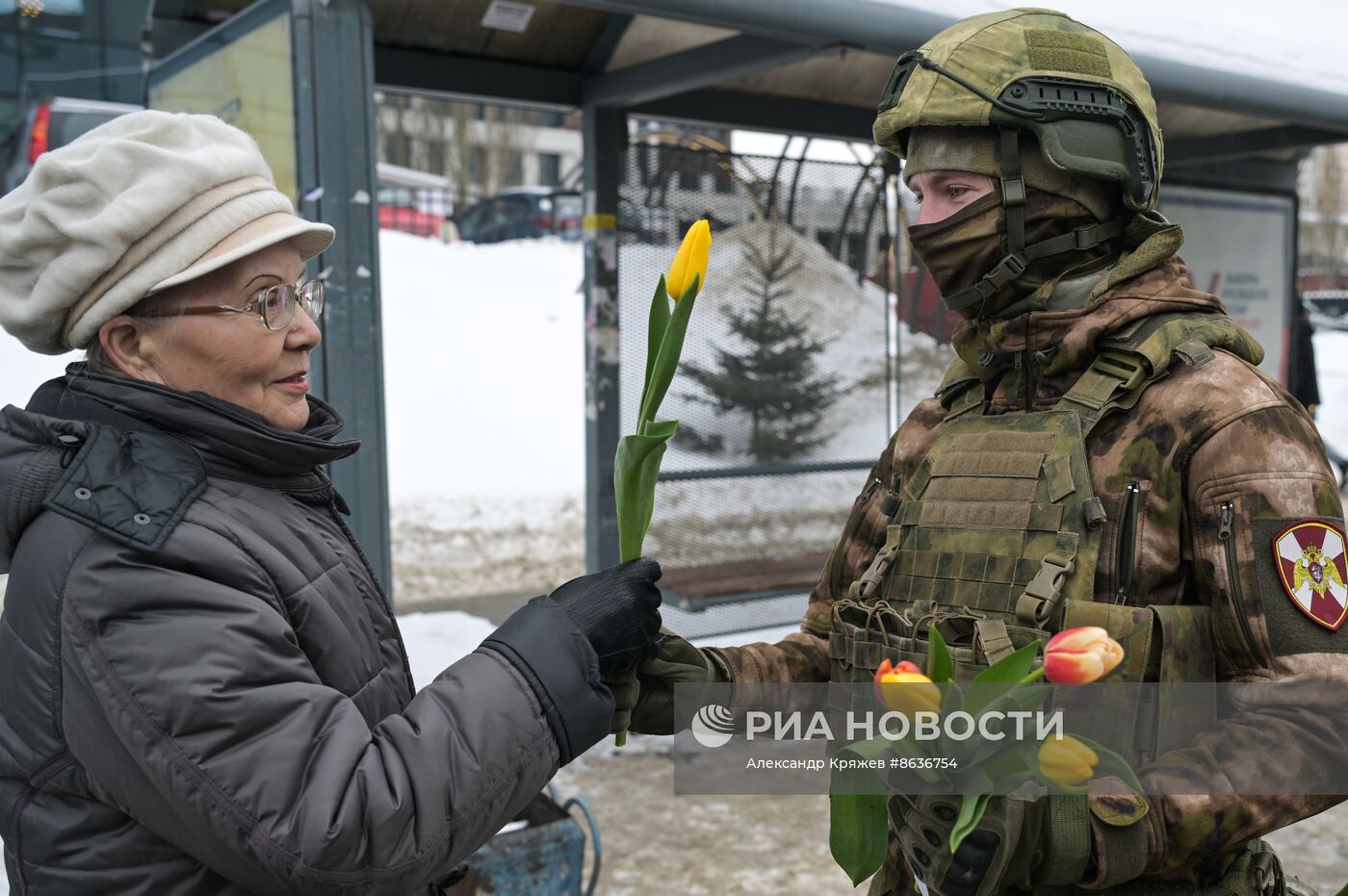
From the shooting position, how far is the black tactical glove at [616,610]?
1452 mm

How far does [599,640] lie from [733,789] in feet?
10.6

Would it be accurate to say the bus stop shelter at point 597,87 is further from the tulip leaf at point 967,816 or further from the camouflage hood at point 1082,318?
the tulip leaf at point 967,816

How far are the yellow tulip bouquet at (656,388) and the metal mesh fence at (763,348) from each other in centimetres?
344

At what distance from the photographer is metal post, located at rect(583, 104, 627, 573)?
4887 millimetres

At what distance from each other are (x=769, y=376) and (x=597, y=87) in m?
1.63

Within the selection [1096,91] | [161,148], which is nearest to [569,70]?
[1096,91]

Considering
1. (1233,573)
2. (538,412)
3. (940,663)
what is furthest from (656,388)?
(538,412)

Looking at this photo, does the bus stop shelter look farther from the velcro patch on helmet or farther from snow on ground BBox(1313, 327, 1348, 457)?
snow on ground BBox(1313, 327, 1348, 457)

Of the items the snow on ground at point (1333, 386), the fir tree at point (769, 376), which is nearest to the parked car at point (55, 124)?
the fir tree at point (769, 376)

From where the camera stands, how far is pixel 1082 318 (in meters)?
1.73

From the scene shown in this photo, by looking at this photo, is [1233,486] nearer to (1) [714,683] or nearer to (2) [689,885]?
(1) [714,683]

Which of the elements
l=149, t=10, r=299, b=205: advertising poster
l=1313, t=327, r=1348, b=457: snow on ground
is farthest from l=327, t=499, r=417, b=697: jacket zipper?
l=1313, t=327, r=1348, b=457: snow on ground

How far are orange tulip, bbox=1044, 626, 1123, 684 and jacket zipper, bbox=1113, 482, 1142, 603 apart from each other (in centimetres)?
56

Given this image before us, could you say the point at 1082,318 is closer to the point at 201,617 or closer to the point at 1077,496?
the point at 1077,496
